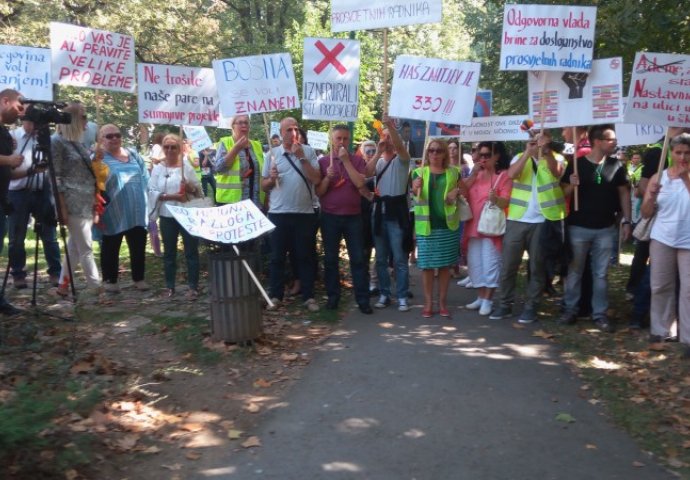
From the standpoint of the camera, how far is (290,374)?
612cm

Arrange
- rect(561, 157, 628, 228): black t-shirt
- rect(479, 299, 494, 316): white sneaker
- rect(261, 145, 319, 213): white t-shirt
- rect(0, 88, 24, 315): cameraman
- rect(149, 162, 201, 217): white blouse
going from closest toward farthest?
rect(0, 88, 24, 315): cameraman → rect(561, 157, 628, 228): black t-shirt → rect(261, 145, 319, 213): white t-shirt → rect(479, 299, 494, 316): white sneaker → rect(149, 162, 201, 217): white blouse

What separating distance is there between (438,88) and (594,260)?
258 centimetres

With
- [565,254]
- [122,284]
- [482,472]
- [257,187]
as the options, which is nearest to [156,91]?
[257,187]

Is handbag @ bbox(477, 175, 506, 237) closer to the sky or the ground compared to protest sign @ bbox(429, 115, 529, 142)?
closer to the ground

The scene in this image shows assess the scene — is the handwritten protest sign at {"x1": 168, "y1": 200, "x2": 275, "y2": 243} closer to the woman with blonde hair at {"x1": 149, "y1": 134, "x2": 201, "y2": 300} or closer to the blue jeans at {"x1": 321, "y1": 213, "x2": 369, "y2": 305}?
the blue jeans at {"x1": 321, "y1": 213, "x2": 369, "y2": 305}

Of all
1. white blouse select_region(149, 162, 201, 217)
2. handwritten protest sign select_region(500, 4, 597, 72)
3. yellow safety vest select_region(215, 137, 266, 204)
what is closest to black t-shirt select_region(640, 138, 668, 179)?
handwritten protest sign select_region(500, 4, 597, 72)

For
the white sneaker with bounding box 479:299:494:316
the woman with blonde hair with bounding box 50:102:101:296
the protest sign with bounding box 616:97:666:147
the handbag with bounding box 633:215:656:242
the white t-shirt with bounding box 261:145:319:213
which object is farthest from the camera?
the protest sign with bounding box 616:97:666:147

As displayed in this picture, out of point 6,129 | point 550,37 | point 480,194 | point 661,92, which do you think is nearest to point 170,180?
point 6,129

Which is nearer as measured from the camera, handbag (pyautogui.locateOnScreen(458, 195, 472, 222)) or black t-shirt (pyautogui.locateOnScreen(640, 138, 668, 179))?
black t-shirt (pyautogui.locateOnScreen(640, 138, 668, 179))

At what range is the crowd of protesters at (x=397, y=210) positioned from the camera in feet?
24.5

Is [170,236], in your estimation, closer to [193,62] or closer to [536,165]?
[536,165]

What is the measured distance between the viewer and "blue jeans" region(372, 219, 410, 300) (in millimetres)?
8133

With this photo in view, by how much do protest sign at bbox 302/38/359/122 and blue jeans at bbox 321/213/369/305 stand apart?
1.20 metres

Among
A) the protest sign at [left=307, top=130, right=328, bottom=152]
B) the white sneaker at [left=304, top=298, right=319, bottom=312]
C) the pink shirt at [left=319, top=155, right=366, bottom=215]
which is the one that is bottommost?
the white sneaker at [left=304, top=298, right=319, bottom=312]
